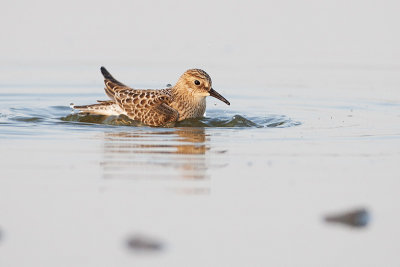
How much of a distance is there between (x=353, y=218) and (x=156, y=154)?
3.14 metres

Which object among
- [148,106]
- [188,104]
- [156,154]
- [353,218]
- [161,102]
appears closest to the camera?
[353,218]

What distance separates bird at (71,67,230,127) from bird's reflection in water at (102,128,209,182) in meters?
0.55

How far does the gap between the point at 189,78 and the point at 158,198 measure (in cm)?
560

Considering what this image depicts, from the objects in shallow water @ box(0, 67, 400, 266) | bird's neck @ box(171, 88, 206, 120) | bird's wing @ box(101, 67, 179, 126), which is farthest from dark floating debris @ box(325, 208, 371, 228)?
bird's neck @ box(171, 88, 206, 120)

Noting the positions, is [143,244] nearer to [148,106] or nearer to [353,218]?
[353,218]

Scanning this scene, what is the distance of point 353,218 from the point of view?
722cm

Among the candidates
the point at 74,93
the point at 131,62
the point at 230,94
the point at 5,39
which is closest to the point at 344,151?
the point at 230,94

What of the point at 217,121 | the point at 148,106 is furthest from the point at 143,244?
the point at 217,121

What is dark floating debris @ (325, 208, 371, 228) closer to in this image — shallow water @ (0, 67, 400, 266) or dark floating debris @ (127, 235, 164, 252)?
shallow water @ (0, 67, 400, 266)

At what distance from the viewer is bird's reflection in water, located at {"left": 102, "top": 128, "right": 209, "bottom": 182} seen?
28.7 ft

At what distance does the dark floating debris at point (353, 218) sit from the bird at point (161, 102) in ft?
17.9

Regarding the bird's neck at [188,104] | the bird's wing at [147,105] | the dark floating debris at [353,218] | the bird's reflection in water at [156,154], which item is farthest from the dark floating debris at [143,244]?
the bird's neck at [188,104]

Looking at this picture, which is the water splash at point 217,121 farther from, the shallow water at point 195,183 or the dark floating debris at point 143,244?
the dark floating debris at point 143,244

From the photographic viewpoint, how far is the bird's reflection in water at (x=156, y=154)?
8758 millimetres
